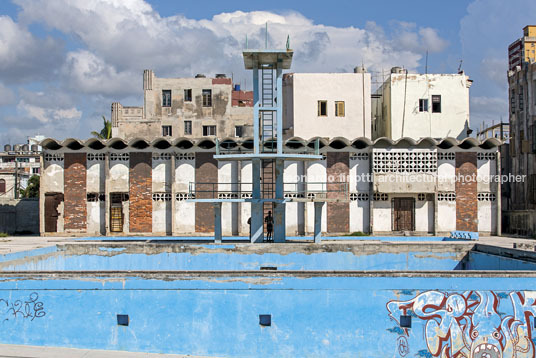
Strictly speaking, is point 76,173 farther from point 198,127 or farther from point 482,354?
point 482,354

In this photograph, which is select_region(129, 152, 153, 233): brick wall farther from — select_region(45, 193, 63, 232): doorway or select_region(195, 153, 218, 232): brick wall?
select_region(45, 193, 63, 232): doorway

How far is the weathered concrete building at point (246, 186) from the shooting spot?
108ft

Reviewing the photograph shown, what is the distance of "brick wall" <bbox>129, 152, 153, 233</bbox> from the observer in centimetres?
3309

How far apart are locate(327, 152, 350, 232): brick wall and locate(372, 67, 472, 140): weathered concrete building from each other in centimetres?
986

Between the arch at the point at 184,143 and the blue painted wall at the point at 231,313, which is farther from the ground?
the arch at the point at 184,143

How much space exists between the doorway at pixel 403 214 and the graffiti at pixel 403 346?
2008cm

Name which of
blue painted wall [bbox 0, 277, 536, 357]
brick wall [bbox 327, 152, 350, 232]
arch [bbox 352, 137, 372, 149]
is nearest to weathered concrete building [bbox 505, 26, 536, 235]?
arch [bbox 352, 137, 372, 149]

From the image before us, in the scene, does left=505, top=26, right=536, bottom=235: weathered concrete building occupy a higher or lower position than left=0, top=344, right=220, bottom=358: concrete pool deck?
higher

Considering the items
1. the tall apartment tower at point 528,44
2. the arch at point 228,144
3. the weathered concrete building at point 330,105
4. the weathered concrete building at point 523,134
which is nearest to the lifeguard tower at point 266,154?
the arch at point 228,144

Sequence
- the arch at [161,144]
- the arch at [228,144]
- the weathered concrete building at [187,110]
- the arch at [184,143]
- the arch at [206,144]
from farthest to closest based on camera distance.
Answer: the weathered concrete building at [187,110], the arch at [161,144], the arch at [184,143], the arch at [206,144], the arch at [228,144]

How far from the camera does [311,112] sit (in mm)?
41188

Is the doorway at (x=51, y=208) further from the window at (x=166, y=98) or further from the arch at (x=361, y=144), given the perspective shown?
the window at (x=166, y=98)

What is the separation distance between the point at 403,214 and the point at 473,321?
1997 centimetres

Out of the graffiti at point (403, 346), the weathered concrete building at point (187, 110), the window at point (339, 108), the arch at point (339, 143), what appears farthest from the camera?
the weathered concrete building at point (187, 110)
